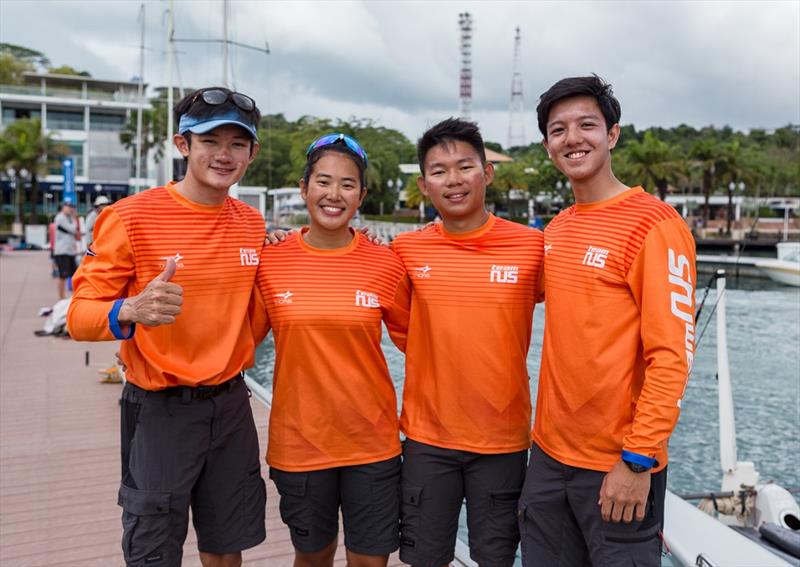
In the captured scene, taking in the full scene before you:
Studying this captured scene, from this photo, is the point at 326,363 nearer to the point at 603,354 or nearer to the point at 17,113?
the point at 603,354

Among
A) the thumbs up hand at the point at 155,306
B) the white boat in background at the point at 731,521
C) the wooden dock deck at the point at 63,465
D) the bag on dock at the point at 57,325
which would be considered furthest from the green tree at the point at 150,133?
the thumbs up hand at the point at 155,306

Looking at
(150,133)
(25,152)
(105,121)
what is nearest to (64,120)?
(105,121)

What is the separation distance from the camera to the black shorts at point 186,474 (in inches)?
109

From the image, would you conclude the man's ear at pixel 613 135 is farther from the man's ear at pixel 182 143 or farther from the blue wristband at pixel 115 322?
the blue wristband at pixel 115 322

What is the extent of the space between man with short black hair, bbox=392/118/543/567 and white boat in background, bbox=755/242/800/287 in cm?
3000

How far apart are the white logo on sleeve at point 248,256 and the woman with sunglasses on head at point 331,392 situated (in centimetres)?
6

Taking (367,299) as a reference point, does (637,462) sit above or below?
below

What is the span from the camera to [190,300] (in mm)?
2848

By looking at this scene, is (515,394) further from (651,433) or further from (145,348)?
(145,348)

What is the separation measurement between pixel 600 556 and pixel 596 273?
1.10 metres

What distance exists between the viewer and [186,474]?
283 cm

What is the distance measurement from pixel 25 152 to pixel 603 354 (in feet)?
158

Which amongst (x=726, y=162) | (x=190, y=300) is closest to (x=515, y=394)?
(x=190, y=300)

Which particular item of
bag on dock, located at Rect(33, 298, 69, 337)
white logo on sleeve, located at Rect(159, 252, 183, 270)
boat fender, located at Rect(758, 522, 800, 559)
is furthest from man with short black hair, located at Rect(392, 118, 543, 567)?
bag on dock, located at Rect(33, 298, 69, 337)
